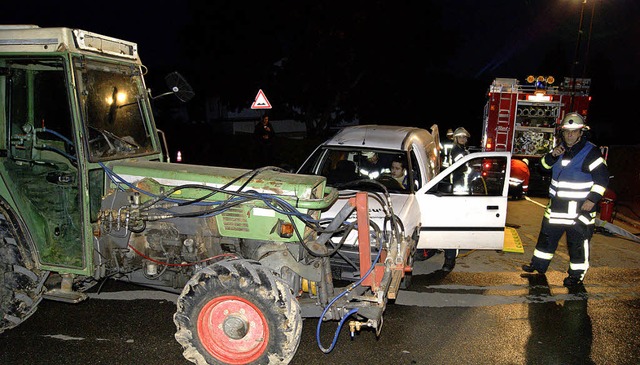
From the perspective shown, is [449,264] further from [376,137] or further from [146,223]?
[146,223]

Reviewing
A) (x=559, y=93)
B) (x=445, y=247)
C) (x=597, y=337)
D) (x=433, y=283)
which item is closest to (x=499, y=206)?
(x=445, y=247)

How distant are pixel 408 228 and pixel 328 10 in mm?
18041

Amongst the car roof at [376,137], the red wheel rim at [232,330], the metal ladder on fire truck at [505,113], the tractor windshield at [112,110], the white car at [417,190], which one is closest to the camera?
the red wheel rim at [232,330]

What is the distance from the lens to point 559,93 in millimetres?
13484

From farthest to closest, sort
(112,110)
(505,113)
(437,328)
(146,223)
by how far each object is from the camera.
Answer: (505,113)
(437,328)
(112,110)
(146,223)

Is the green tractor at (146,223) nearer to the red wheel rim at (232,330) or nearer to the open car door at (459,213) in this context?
the red wheel rim at (232,330)

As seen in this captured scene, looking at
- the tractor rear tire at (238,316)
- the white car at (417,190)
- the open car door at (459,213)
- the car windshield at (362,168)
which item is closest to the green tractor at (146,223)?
the tractor rear tire at (238,316)

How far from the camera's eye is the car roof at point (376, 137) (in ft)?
21.3

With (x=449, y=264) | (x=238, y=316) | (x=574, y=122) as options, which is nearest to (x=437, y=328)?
(x=449, y=264)

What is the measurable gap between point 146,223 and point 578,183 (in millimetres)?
5374

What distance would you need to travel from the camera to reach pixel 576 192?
20.1 ft

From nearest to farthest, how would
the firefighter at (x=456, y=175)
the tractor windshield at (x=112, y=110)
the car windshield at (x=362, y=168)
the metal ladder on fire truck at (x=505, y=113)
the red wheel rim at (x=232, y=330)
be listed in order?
the red wheel rim at (x=232, y=330) → the tractor windshield at (x=112, y=110) → the car windshield at (x=362, y=168) → the firefighter at (x=456, y=175) → the metal ladder on fire truck at (x=505, y=113)

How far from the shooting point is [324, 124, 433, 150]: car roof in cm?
649

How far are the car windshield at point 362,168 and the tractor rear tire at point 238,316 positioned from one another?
2.56 meters
